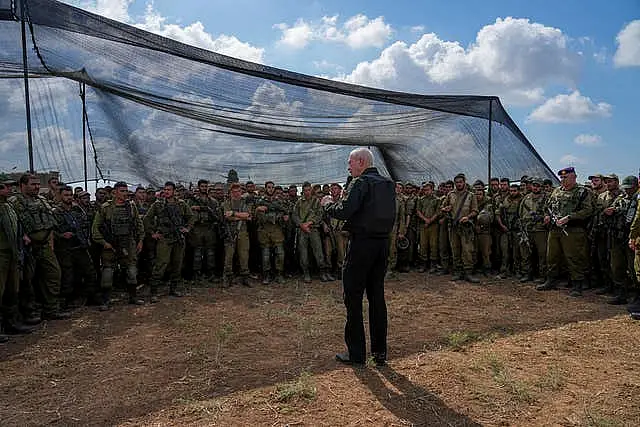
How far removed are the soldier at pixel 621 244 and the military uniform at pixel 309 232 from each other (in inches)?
193

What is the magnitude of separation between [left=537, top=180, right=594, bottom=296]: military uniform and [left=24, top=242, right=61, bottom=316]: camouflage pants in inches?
304

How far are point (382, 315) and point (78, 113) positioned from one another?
7955 millimetres

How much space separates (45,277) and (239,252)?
3272 mm

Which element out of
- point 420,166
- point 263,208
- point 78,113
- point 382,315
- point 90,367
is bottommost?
point 90,367

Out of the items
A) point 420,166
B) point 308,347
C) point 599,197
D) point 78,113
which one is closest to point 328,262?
point 420,166

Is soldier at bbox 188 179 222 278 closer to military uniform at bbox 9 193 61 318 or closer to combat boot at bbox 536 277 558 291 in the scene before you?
military uniform at bbox 9 193 61 318

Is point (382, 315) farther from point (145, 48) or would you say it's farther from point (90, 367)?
point (145, 48)

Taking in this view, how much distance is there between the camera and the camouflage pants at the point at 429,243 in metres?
10.0

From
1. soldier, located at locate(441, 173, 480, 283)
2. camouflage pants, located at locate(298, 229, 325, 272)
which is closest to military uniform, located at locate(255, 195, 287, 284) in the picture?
camouflage pants, located at locate(298, 229, 325, 272)

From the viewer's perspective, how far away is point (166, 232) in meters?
7.67

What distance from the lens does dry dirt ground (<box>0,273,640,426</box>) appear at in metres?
3.58

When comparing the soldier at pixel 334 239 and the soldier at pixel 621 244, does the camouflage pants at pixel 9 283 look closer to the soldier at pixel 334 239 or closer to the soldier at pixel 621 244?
the soldier at pixel 334 239

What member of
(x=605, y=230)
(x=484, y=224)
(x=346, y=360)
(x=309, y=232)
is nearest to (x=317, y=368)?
(x=346, y=360)

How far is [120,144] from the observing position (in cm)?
996
